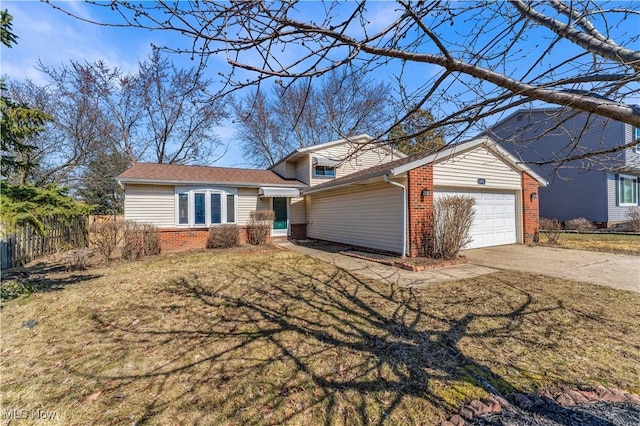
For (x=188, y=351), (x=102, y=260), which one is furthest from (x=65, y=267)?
(x=188, y=351)

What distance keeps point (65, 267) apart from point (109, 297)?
4.22 meters

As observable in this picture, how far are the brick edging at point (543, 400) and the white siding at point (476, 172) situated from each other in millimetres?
7407

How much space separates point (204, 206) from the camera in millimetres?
13242

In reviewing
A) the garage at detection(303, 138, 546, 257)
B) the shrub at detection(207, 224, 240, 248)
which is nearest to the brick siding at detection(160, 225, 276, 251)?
the shrub at detection(207, 224, 240, 248)

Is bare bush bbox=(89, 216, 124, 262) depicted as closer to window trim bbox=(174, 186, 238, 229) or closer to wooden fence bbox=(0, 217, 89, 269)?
wooden fence bbox=(0, 217, 89, 269)

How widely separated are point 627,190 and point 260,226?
22.2 m

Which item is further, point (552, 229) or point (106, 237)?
point (552, 229)

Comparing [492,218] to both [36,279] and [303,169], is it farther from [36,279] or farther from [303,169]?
[36,279]

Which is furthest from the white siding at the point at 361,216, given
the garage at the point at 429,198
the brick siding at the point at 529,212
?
the brick siding at the point at 529,212

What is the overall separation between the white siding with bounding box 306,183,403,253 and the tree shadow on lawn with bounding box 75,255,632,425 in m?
4.16

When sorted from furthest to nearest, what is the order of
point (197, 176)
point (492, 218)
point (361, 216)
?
point (197, 176) < point (361, 216) < point (492, 218)

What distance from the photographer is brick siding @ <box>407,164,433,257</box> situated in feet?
28.3

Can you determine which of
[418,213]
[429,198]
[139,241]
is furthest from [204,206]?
[429,198]

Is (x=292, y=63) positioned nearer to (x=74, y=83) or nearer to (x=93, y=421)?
(x=93, y=421)
